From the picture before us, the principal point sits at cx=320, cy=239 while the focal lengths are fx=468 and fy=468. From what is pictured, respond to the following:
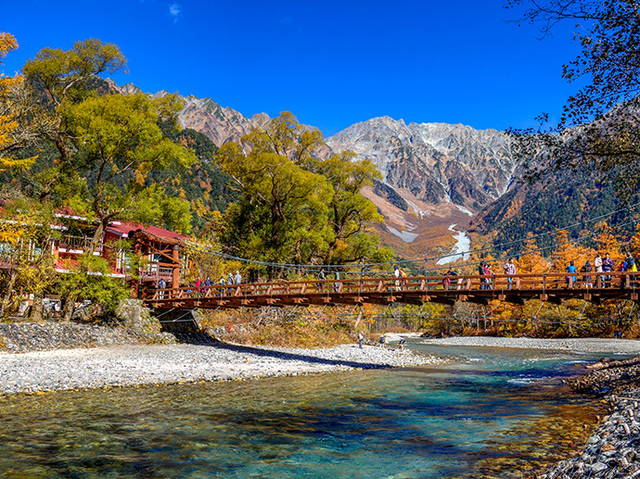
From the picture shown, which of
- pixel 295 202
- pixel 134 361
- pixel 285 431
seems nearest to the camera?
pixel 285 431

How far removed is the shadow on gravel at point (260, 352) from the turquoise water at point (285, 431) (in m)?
7.38

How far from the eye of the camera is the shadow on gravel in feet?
74.0

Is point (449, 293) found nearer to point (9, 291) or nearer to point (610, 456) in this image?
point (610, 456)

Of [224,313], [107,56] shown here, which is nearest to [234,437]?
[107,56]

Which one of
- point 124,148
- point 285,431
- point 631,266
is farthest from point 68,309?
point 631,266

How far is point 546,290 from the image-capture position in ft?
58.8

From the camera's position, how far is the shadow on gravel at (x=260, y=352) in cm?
2256

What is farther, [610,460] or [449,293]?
[449,293]

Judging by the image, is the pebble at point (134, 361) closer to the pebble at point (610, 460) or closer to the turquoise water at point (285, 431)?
the turquoise water at point (285, 431)

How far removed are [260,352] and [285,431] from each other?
51.5ft

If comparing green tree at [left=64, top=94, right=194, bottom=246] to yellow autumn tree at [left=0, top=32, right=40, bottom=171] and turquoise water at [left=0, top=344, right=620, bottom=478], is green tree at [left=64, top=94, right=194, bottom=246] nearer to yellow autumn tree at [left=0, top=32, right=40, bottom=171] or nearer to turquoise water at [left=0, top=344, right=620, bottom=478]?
yellow autumn tree at [left=0, top=32, right=40, bottom=171]

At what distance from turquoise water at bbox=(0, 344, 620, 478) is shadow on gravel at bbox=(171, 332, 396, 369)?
7376 millimetres

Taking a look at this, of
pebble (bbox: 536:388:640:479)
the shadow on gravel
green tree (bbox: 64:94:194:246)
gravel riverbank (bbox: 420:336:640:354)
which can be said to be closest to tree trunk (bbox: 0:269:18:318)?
green tree (bbox: 64:94:194:246)

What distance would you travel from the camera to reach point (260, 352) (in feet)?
80.9
